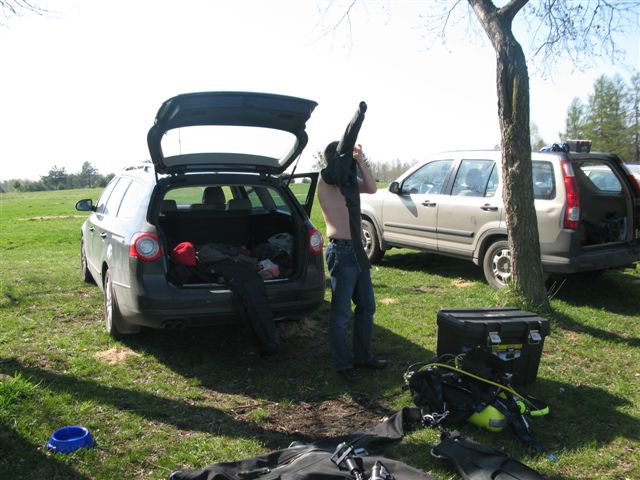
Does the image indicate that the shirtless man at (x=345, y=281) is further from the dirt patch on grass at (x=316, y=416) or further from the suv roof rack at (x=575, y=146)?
the suv roof rack at (x=575, y=146)

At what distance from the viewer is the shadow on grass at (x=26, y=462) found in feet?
10.3

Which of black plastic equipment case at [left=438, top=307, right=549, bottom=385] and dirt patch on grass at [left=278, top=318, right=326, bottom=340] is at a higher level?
black plastic equipment case at [left=438, top=307, right=549, bottom=385]

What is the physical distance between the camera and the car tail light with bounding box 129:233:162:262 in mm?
4621

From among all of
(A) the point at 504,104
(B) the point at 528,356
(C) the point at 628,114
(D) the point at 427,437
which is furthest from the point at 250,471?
(C) the point at 628,114

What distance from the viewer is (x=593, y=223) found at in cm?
743

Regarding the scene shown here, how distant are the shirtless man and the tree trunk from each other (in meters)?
2.03

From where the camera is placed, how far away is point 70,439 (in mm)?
3406

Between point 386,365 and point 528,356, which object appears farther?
point 386,365

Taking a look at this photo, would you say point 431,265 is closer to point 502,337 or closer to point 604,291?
point 604,291

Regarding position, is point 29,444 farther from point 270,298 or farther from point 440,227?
point 440,227

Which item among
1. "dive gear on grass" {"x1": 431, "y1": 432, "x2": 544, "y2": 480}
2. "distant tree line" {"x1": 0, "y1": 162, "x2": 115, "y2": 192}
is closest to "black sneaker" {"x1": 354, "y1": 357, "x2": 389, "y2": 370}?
"dive gear on grass" {"x1": 431, "y1": 432, "x2": 544, "y2": 480}

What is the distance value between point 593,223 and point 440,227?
195 centimetres

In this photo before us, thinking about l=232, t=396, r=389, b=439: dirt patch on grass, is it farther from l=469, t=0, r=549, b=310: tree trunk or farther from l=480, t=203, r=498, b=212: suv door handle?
l=480, t=203, r=498, b=212: suv door handle

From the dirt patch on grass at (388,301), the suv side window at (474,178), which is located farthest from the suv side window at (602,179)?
the dirt patch on grass at (388,301)
